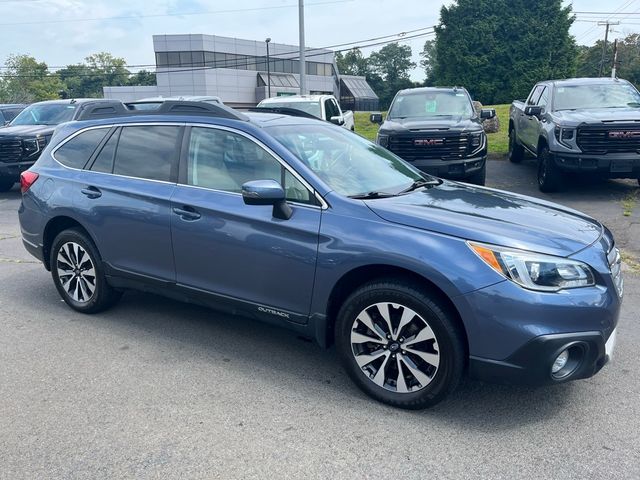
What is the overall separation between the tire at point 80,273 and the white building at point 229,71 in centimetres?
6072

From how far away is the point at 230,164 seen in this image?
13.1 feet

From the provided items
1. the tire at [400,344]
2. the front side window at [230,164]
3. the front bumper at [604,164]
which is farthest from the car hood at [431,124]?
the tire at [400,344]

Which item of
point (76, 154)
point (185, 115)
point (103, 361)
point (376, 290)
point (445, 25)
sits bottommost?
point (103, 361)

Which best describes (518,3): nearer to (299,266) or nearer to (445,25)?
(445,25)

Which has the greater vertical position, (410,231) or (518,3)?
(518,3)

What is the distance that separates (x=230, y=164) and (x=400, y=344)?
175cm

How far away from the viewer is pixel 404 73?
11088cm

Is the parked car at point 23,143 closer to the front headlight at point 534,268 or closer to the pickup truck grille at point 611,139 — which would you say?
the pickup truck grille at point 611,139

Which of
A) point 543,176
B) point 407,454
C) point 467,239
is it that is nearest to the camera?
point 407,454

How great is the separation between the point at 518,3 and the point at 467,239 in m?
43.8

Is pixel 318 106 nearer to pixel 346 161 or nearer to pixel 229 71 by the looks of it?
pixel 346 161

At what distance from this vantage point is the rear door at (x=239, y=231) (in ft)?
11.7

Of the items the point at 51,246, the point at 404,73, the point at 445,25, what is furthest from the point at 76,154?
the point at 404,73

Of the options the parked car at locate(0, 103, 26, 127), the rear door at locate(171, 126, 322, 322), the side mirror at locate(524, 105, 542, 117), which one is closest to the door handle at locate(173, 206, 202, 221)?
the rear door at locate(171, 126, 322, 322)
